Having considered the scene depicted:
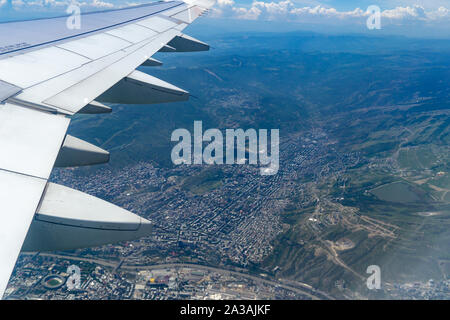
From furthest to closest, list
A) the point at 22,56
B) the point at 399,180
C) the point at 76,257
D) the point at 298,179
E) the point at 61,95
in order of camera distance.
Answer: the point at 399,180 → the point at 298,179 → the point at 76,257 → the point at 22,56 → the point at 61,95

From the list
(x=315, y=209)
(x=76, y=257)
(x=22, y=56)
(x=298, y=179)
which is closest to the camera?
(x=22, y=56)

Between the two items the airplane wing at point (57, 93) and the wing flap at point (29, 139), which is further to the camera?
the wing flap at point (29, 139)

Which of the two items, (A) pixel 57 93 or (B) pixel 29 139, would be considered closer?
(B) pixel 29 139

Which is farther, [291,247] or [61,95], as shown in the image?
[291,247]

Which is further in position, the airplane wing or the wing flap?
the wing flap

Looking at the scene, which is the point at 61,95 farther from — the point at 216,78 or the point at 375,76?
the point at 375,76

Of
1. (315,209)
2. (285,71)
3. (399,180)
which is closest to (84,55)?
(315,209)

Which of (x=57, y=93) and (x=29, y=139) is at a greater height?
(x=57, y=93)

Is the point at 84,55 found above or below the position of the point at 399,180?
above
